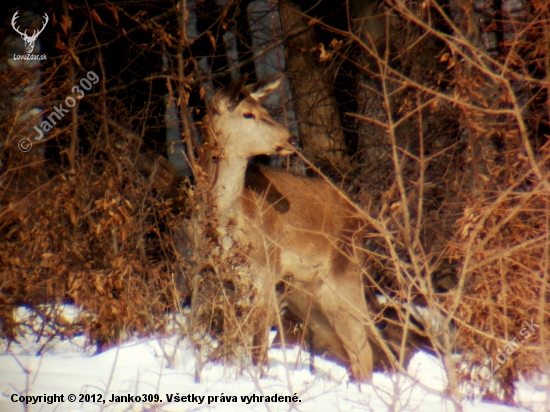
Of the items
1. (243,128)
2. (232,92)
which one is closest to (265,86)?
(232,92)

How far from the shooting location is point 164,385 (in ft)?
16.6

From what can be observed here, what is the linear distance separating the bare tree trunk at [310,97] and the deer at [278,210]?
55.2 inches

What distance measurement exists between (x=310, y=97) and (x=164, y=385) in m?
5.71

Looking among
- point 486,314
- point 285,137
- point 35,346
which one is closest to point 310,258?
point 285,137

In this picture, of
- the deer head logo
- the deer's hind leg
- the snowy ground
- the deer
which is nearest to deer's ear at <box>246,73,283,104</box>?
the deer

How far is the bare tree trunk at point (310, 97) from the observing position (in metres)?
9.59

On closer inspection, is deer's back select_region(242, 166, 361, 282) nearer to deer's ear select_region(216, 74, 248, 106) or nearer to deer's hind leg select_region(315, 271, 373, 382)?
deer's hind leg select_region(315, 271, 373, 382)

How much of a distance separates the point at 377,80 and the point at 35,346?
5741 millimetres

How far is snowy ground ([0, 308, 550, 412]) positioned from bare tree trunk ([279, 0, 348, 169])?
11.7 feet

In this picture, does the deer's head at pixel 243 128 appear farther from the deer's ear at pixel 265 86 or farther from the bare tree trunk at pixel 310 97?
the bare tree trunk at pixel 310 97

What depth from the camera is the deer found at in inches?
287

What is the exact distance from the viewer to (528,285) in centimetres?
560

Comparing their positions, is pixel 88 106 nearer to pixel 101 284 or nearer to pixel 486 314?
pixel 101 284

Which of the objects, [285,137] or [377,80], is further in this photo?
[377,80]
